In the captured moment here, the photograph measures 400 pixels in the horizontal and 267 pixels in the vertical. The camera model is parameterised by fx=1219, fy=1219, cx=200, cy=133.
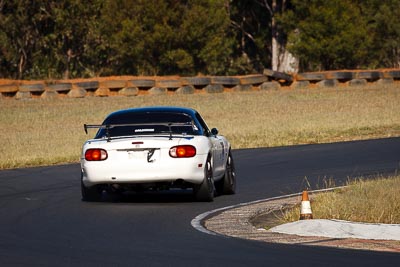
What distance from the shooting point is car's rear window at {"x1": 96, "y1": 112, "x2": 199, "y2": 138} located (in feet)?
53.5

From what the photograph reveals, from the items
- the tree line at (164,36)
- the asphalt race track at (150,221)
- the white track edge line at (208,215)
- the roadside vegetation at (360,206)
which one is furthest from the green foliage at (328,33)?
the roadside vegetation at (360,206)

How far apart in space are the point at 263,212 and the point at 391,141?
12.8 m

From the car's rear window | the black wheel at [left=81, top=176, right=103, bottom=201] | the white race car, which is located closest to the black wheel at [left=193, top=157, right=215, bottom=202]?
the white race car

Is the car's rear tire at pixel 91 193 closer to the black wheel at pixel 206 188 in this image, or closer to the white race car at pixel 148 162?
the white race car at pixel 148 162

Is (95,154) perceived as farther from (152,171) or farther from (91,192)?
(152,171)

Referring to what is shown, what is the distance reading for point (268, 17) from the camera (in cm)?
6581

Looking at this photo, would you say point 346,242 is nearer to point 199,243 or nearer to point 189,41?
point 199,243

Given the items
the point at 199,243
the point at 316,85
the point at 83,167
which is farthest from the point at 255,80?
the point at 199,243

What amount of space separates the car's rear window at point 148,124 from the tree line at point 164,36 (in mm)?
35965

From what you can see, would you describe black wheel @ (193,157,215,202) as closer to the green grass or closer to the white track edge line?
the white track edge line

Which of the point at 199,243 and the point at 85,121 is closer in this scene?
the point at 199,243

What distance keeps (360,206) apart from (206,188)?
9.63ft

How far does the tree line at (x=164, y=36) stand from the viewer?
176ft

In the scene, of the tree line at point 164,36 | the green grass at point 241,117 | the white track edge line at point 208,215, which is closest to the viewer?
the white track edge line at point 208,215
